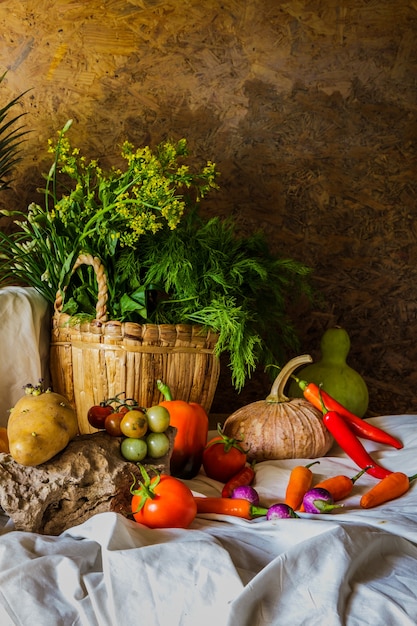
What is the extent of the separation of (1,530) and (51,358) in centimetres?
110

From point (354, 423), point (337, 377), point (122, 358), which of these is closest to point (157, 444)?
point (122, 358)

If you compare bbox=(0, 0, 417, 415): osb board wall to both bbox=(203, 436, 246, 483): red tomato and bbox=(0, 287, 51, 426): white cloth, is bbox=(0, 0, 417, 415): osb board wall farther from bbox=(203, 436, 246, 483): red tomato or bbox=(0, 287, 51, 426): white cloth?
bbox=(203, 436, 246, 483): red tomato

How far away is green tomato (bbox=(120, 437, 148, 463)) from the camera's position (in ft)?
6.24

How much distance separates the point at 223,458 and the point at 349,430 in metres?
0.53

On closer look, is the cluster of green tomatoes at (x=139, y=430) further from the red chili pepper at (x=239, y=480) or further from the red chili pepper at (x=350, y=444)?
the red chili pepper at (x=350, y=444)

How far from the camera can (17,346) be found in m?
2.58

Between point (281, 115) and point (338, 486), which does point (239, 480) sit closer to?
point (338, 486)

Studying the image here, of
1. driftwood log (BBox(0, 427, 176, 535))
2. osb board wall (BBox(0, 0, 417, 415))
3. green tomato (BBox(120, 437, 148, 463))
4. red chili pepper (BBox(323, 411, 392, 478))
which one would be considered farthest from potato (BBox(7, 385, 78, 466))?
osb board wall (BBox(0, 0, 417, 415))

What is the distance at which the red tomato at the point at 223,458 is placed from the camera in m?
2.27

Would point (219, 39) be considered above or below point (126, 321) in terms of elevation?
above

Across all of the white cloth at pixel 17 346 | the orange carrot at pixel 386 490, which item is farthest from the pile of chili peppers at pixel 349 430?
the white cloth at pixel 17 346

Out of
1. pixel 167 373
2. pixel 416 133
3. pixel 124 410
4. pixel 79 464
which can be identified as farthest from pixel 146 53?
pixel 79 464

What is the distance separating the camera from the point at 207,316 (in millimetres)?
2598

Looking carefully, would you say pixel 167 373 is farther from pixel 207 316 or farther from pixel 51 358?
pixel 51 358
